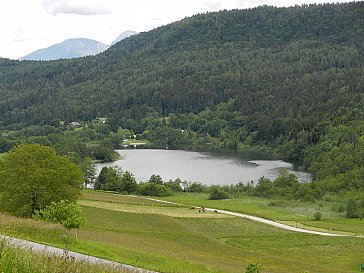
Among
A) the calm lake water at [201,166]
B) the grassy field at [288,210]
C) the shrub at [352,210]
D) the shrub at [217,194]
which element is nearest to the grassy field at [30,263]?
the grassy field at [288,210]

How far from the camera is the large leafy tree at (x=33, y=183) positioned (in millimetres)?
47969

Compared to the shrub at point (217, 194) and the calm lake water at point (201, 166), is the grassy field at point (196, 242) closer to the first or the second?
the shrub at point (217, 194)

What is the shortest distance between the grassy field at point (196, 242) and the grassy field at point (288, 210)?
8316 millimetres

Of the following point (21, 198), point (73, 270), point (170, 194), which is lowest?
point (170, 194)

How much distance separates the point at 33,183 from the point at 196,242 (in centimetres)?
1520

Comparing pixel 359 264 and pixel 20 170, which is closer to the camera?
pixel 359 264

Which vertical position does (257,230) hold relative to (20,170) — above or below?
below

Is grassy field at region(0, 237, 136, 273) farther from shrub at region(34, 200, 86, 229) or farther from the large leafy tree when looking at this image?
the large leafy tree

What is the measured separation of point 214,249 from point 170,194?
63162 mm

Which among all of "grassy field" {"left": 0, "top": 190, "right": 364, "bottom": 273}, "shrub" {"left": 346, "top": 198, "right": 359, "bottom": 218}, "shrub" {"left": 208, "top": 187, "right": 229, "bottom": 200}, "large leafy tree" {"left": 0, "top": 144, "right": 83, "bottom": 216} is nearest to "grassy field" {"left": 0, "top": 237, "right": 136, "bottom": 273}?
"grassy field" {"left": 0, "top": 190, "right": 364, "bottom": 273}

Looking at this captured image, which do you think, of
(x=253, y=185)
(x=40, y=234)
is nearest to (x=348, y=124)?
(x=253, y=185)

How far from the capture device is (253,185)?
382 feet

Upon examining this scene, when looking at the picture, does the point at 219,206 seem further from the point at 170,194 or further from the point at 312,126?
the point at 312,126

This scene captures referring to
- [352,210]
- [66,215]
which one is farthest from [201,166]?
[66,215]
